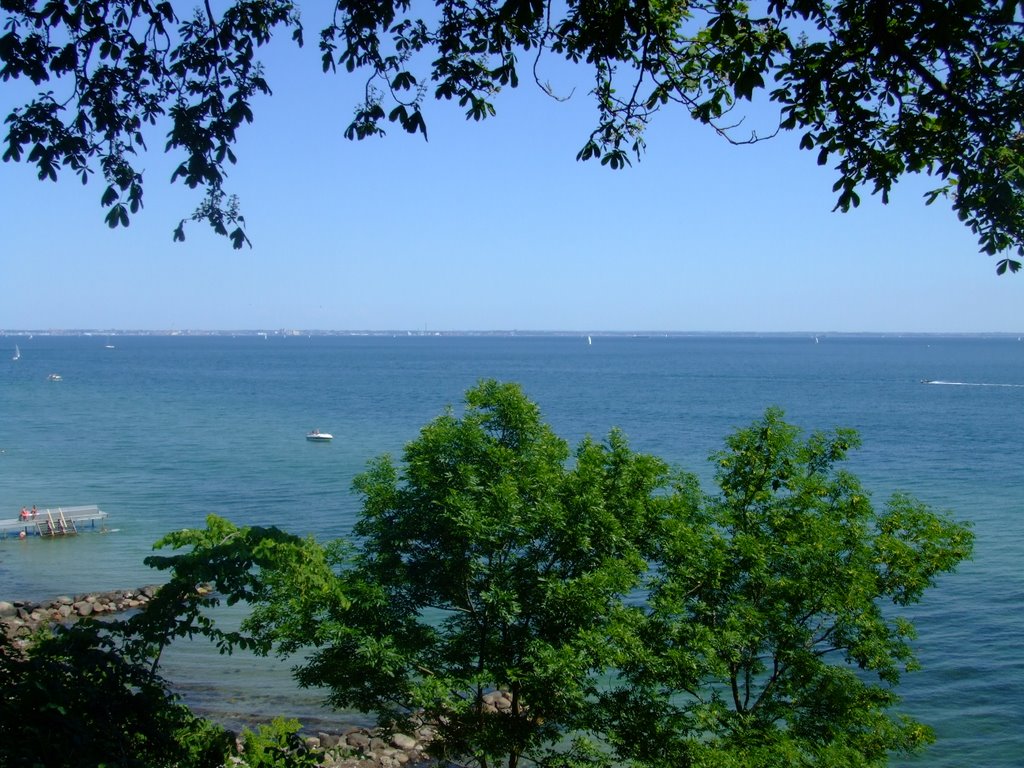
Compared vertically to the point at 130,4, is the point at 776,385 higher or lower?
lower

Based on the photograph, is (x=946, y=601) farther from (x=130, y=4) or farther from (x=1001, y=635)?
(x=130, y=4)

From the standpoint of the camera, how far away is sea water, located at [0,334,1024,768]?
69.9 feet

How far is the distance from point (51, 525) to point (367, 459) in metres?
15.4

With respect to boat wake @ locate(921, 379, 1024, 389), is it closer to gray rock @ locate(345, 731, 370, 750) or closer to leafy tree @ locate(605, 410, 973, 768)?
gray rock @ locate(345, 731, 370, 750)

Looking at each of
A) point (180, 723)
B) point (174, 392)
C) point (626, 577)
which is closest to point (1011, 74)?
point (626, 577)

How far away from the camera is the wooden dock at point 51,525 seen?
35156 millimetres

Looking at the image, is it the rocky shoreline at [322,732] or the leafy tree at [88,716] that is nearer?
the leafy tree at [88,716]

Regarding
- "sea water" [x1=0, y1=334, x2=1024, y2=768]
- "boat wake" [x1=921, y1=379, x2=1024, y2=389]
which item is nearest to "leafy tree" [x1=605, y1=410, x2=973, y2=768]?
"sea water" [x1=0, y1=334, x2=1024, y2=768]

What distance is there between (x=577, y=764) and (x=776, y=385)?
336ft

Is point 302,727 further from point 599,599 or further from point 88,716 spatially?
point 88,716

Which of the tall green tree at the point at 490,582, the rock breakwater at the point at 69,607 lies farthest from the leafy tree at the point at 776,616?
the rock breakwater at the point at 69,607

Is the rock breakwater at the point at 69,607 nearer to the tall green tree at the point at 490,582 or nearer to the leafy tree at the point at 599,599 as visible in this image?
the tall green tree at the point at 490,582

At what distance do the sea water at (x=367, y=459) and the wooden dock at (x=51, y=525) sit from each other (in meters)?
0.80

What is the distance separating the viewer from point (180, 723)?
28.3 feet
